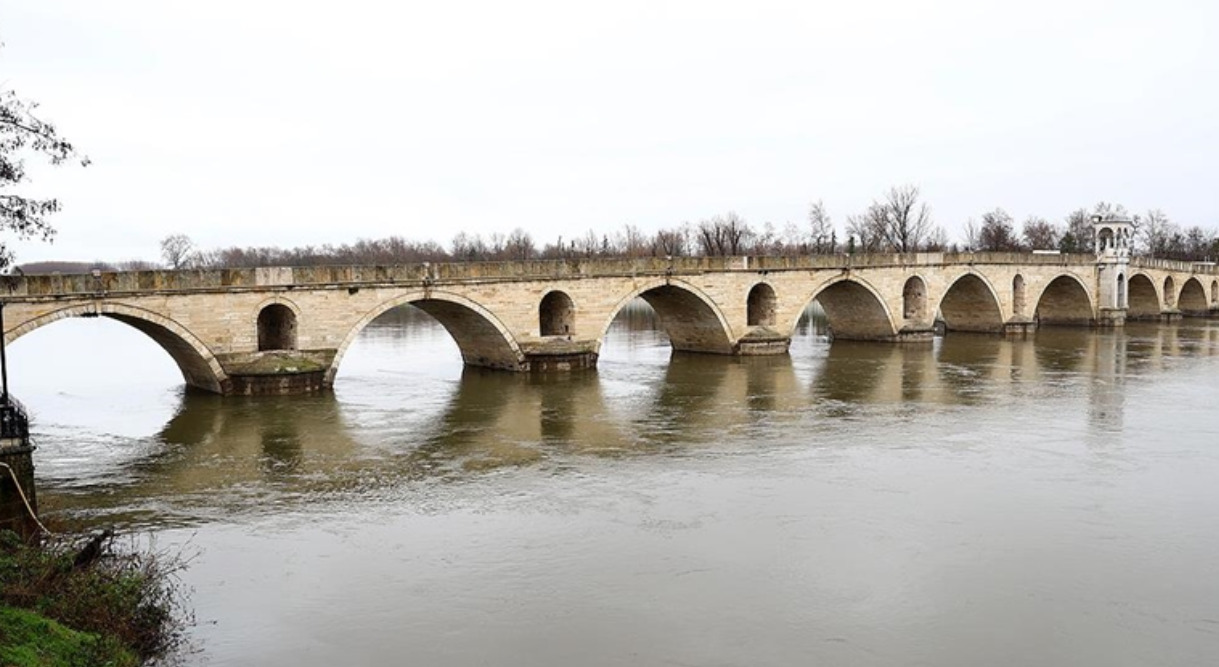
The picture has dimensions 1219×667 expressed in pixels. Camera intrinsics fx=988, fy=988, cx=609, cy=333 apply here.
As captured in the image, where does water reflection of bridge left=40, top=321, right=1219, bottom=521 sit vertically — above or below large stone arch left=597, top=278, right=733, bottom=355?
below

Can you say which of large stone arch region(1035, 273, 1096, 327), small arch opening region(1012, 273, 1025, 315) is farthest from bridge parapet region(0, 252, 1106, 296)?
large stone arch region(1035, 273, 1096, 327)

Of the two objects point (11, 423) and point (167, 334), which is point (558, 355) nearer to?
point (167, 334)

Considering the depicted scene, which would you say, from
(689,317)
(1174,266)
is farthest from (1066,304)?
(689,317)

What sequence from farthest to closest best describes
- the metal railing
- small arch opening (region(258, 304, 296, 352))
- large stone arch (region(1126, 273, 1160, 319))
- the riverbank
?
large stone arch (region(1126, 273, 1160, 319)), small arch opening (region(258, 304, 296, 352)), the metal railing, the riverbank

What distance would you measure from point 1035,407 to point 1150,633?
12339 mm

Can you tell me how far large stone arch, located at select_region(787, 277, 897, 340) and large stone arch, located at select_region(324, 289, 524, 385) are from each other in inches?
452

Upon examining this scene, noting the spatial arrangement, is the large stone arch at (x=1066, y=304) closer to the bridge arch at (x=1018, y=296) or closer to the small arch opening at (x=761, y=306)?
the bridge arch at (x=1018, y=296)

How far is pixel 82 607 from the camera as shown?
8.07m

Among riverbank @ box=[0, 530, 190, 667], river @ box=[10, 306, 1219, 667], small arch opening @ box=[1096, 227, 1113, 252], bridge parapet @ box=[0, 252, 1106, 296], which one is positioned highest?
small arch opening @ box=[1096, 227, 1113, 252]

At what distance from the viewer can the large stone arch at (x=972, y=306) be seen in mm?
38125

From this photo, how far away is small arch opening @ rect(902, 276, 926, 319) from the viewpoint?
35.2 m

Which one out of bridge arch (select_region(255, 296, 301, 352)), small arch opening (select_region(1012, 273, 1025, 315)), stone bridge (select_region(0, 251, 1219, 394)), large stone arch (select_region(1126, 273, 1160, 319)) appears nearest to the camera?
stone bridge (select_region(0, 251, 1219, 394))

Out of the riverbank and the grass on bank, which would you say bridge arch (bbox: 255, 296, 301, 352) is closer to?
the riverbank

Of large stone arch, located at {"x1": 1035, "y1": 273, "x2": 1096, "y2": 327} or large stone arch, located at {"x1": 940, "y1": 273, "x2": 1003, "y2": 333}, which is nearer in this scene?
large stone arch, located at {"x1": 940, "y1": 273, "x2": 1003, "y2": 333}
